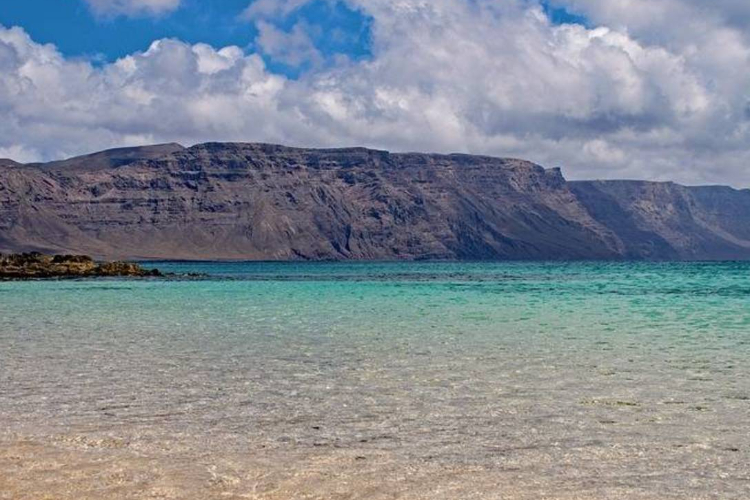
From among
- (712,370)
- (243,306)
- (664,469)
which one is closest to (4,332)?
(243,306)

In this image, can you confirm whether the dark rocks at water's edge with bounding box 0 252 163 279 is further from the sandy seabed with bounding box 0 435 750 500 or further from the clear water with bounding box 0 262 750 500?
the sandy seabed with bounding box 0 435 750 500

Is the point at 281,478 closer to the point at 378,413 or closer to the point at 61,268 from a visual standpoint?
the point at 378,413

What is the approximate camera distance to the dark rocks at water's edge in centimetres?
12067

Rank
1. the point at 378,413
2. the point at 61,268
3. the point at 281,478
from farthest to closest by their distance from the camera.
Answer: the point at 61,268, the point at 378,413, the point at 281,478

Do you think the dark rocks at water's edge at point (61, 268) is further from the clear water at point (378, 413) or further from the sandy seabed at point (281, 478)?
the sandy seabed at point (281, 478)

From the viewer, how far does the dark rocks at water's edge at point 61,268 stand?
396ft

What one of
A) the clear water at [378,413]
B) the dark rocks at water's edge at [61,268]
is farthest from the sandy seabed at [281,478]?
the dark rocks at water's edge at [61,268]

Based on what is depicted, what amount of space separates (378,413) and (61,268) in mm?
120395

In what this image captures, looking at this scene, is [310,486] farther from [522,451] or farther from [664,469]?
[664,469]

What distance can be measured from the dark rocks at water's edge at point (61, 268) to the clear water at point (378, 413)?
306ft

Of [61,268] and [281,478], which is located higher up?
[61,268]

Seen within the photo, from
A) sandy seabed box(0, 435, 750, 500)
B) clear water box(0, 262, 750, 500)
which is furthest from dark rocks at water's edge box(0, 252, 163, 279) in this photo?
sandy seabed box(0, 435, 750, 500)

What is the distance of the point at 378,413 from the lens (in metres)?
16.7

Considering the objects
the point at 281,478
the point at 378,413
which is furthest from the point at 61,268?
the point at 281,478
